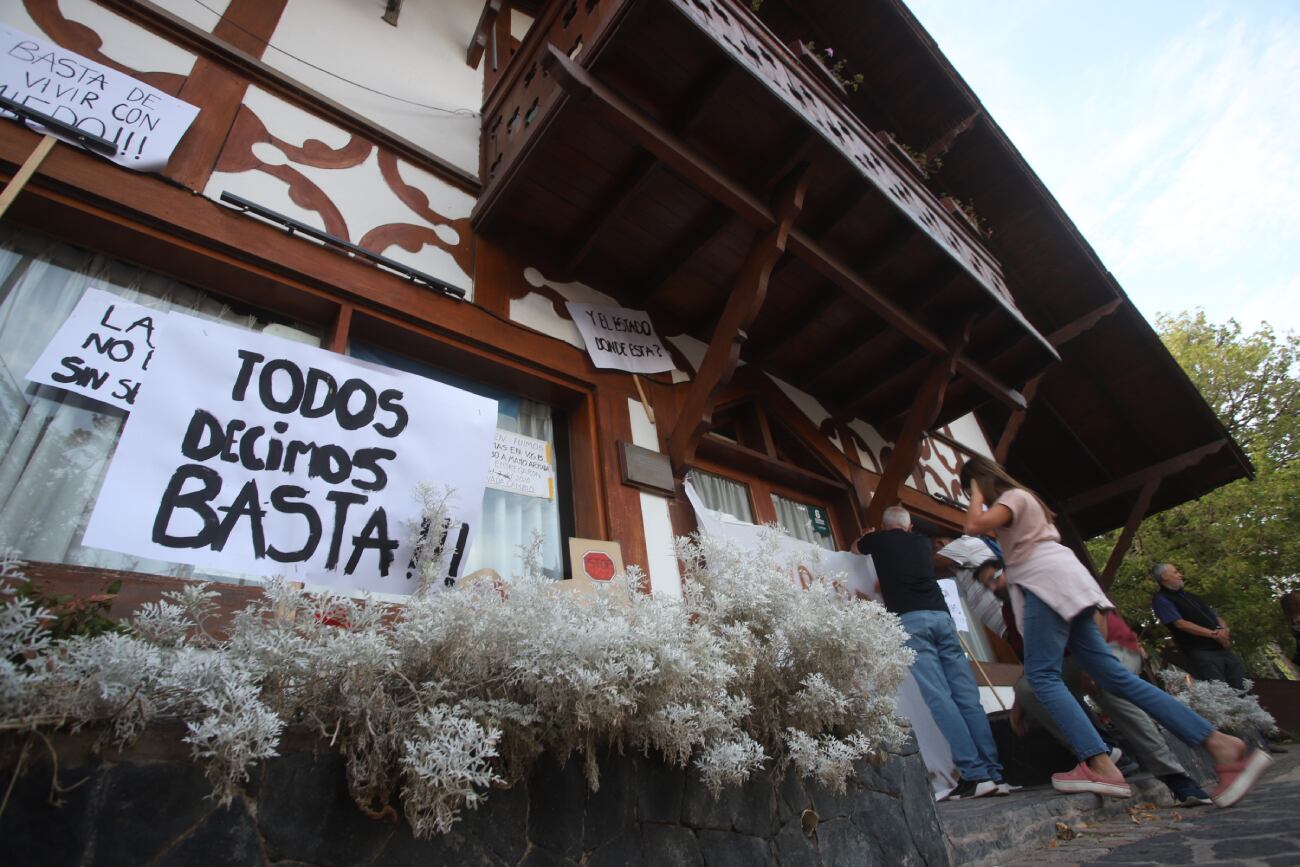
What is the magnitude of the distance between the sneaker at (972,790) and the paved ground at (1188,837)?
16.7 inches

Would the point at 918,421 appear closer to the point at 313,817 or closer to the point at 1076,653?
the point at 1076,653

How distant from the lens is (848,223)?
13.1 ft

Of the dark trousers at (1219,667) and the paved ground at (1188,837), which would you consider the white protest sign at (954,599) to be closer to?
the dark trousers at (1219,667)

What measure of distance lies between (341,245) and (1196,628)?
666 cm

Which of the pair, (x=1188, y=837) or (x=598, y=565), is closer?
(x=1188, y=837)

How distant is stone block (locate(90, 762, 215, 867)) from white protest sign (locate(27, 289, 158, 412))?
5.52 ft

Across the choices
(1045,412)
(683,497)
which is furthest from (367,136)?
(1045,412)

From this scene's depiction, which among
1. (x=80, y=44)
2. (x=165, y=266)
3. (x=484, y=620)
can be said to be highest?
(x=80, y=44)

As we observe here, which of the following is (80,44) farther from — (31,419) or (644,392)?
(644,392)

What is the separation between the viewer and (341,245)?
9.53ft

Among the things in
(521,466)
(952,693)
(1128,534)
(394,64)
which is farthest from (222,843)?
(1128,534)

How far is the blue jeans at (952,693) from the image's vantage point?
326 cm

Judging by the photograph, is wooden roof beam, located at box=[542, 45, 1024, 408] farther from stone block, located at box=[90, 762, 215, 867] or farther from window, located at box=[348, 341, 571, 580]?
stone block, located at box=[90, 762, 215, 867]

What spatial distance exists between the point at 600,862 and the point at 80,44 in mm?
3613
